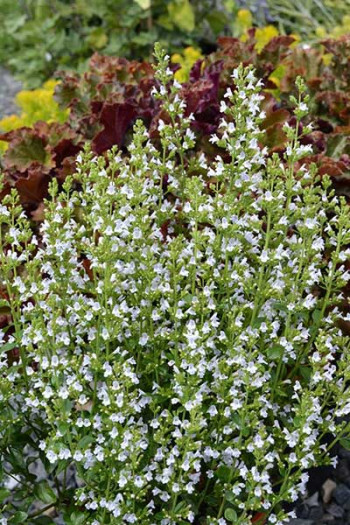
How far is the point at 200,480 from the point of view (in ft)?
7.67

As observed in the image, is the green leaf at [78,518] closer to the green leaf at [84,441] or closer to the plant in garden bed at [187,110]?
the green leaf at [84,441]

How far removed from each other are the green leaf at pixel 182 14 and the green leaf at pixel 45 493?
14.7 feet

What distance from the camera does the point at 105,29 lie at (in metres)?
6.20

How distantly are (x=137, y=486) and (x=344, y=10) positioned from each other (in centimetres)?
548

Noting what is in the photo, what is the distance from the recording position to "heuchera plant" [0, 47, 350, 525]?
1959 millimetres

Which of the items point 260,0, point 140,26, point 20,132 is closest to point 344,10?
point 260,0

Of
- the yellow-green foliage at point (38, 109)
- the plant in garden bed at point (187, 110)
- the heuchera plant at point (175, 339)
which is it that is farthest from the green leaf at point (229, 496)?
the yellow-green foliage at point (38, 109)

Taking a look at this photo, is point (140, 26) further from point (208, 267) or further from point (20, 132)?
point (208, 267)

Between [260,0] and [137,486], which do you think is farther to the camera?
[260,0]

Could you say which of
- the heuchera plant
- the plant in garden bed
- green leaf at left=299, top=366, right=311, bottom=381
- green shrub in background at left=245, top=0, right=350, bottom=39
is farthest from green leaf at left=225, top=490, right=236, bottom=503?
green shrub in background at left=245, top=0, right=350, bottom=39

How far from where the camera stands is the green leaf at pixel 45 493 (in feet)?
7.20

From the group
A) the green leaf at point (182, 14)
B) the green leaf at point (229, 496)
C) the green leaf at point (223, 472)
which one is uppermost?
the green leaf at point (182, 14)

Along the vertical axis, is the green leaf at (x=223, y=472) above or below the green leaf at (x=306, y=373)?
below

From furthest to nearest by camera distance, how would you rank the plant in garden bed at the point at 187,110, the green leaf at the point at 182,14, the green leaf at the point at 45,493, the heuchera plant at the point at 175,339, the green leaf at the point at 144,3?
the green leaf at the point at 182,14
the green leaf at the point at 144,3
the plant in garden bed at the point at 187,110
the green leaf at the point at 45,493
the heuchera plant at the point at 175,339
